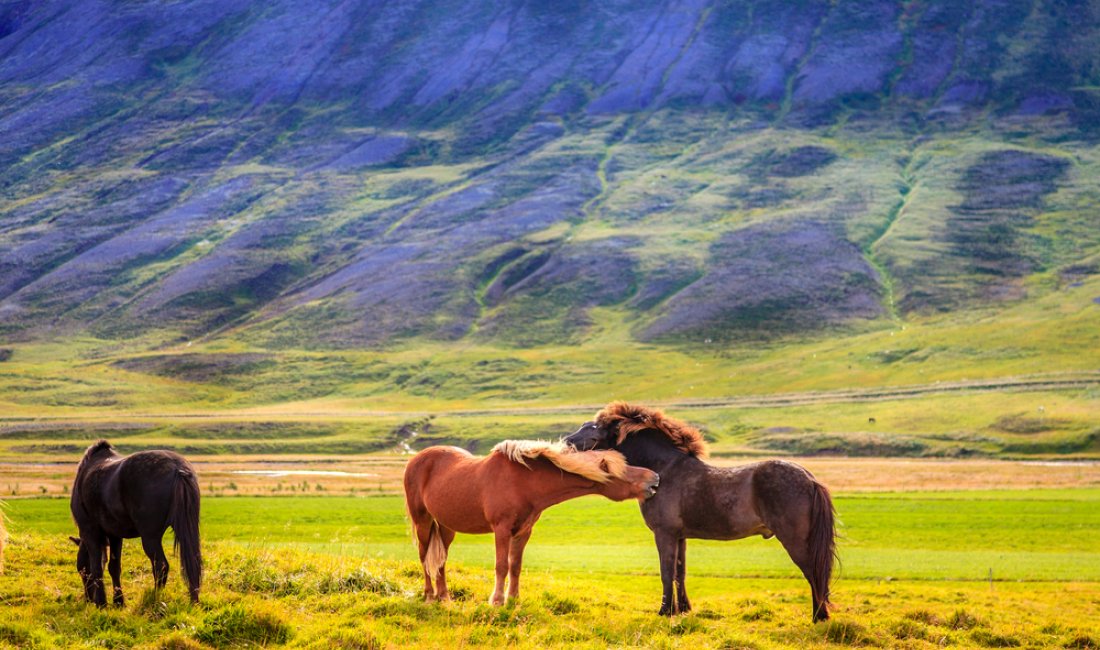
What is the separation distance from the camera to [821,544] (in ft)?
52.9

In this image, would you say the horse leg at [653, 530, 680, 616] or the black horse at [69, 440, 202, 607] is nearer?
the black horse at [69, 440, 202, 607]

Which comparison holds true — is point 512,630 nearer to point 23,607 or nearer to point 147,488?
point 147,488

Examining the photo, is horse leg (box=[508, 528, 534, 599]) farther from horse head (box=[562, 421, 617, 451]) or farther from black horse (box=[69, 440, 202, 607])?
black horse (box=[69, 440, 202, 607])

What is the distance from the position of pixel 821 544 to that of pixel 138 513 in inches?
437

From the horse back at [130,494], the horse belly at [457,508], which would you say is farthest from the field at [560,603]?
the horse belly at [457,508]

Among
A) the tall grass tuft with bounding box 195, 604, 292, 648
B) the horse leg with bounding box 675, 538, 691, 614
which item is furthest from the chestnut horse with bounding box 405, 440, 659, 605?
the tall grass tuft with bounding box 195, 604, 292, 648

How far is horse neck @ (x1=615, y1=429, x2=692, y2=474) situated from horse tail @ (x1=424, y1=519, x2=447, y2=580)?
3.77 metres

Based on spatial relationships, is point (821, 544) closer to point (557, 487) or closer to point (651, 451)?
point (651, 451)

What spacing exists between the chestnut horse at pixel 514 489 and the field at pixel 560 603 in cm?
77

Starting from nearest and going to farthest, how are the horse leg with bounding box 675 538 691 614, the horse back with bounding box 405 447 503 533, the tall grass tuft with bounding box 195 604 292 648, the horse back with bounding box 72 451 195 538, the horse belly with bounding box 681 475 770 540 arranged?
1. the tall grass tuft with bounding box 195 604 292 648
2. the horse back with bounding box 72 451 195 538
3. the horse back with bounding box 405 447 503 533
4. the horse belly with bounding box 681 475 770 540
5. the horse leg with bounding box 675 538 691 614

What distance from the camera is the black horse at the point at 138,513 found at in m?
14.4

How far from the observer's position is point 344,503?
1986 inches

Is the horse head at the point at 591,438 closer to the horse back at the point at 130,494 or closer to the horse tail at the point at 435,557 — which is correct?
the horse tail at the point at 435,557

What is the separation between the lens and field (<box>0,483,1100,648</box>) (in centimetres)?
1323
